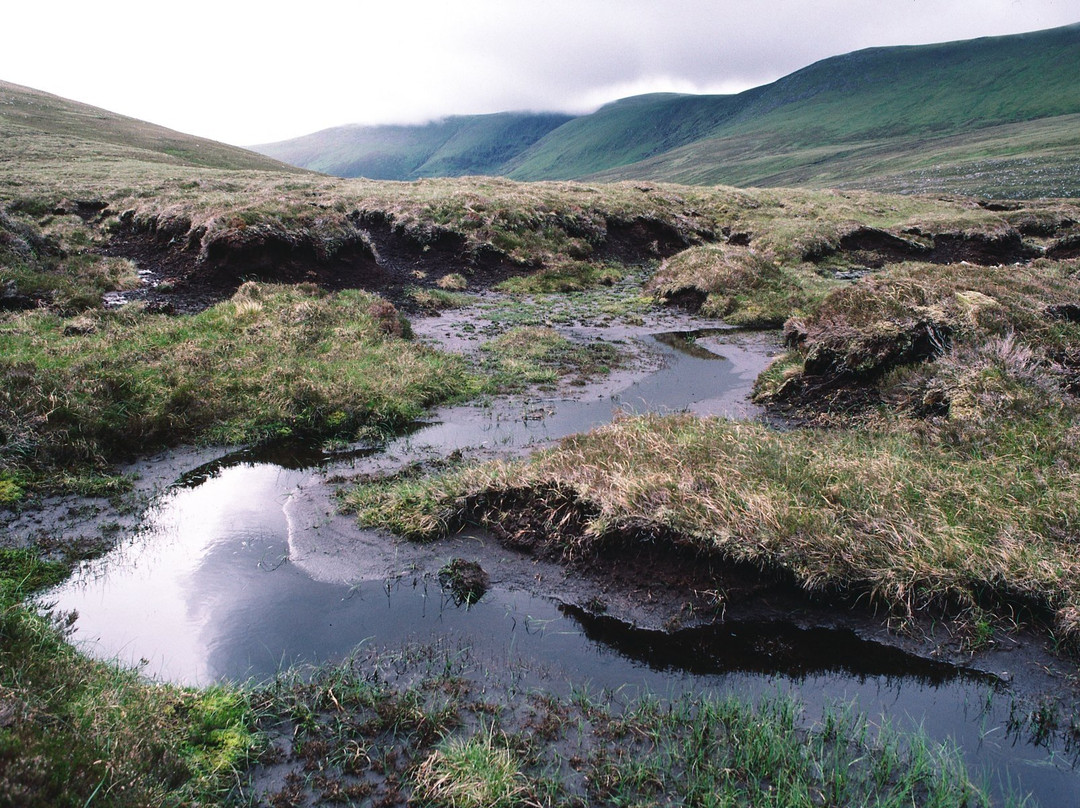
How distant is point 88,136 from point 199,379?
87812 mm

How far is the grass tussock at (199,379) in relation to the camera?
941 centimetres

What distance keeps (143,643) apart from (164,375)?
7.44 meters

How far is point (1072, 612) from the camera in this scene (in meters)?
5.38

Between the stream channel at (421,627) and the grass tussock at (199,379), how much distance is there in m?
1.82

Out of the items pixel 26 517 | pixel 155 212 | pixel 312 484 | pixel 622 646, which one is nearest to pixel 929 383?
pixel 622 646

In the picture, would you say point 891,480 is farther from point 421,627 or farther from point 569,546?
point 421,627

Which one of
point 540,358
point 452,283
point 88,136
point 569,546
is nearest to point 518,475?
point 569,546

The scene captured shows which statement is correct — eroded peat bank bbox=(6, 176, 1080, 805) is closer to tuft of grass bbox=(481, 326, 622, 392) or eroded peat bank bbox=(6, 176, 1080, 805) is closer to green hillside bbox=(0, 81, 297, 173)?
tuft of grass bbox=(481, 326, 622, 392)

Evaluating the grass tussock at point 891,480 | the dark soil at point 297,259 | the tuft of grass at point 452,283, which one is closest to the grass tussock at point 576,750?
the grass tussock at point 891,480

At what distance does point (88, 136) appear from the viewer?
244ft

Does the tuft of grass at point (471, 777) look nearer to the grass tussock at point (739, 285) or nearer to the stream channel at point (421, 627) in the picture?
the stream channel at point (421, 627)

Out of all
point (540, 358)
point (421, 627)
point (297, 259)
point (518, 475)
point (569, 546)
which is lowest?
point (421, 627)

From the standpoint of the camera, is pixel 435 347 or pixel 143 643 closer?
pixel 143 643

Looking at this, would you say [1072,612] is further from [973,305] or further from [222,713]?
[973,305]
